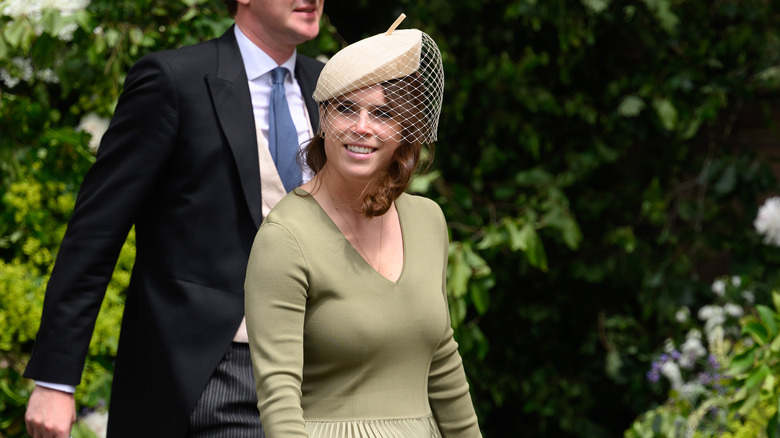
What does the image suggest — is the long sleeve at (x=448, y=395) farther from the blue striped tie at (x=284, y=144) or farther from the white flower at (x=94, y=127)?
the white flower at (x=94, y=127)

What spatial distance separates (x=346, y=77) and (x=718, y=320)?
2.35 m

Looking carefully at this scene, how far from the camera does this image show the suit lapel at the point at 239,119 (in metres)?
1.92

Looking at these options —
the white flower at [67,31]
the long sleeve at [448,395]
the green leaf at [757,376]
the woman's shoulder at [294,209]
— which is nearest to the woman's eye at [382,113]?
the woman's shoulder at [294,209]

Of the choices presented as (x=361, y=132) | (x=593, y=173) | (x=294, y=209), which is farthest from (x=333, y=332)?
(x=593, y=173)

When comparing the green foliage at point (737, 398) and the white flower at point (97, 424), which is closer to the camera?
the green foliage at point (737, 398)

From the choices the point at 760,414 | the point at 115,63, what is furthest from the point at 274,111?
the point at 760,414

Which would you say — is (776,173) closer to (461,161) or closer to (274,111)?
(461,161)

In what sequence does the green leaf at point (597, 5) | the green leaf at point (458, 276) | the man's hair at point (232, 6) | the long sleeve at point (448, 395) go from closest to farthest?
1. the long sleeve at point (448, 395)
2. the man's hair at point (232, 6)
3. the green leaf at point (458, 276)
4. the green leaf at point (597, 5)

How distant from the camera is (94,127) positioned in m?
3.24

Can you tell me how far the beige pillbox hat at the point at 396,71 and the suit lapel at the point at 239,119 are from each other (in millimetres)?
332

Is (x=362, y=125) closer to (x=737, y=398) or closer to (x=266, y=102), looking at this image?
(x=266, y=102)

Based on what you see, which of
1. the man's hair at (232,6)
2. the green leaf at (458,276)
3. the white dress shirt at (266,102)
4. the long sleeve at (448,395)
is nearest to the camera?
the long sleeve at (448,395)

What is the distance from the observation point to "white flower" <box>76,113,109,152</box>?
322 centimetres

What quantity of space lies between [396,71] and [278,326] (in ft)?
1.38
